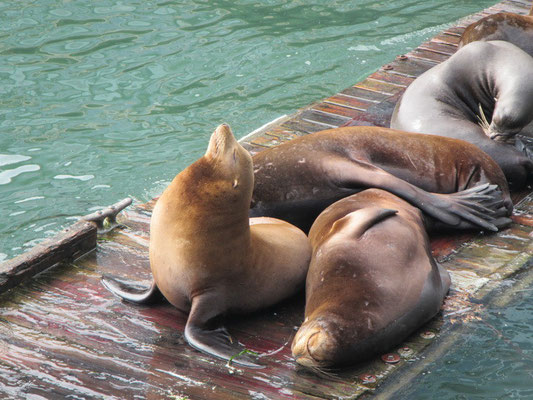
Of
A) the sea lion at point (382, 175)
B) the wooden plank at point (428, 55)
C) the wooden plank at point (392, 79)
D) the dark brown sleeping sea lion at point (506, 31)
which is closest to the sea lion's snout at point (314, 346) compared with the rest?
the sea lion at point (382, 175)

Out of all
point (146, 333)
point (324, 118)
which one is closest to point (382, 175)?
point (146, 333)

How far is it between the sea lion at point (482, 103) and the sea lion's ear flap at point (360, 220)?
5.01 ft

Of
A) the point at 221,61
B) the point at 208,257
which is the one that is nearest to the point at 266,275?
the point at 208,257

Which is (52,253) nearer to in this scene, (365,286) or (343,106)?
(365,286)

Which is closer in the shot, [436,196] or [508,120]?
[436,196]

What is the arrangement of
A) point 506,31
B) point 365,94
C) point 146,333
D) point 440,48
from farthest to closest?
point 440,48 < point 506,31 < point 365,94 < point 146,333

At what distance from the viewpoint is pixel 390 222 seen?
4.08 meters

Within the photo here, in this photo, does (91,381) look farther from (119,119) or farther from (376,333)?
(119,119)

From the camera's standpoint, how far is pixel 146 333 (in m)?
3.84

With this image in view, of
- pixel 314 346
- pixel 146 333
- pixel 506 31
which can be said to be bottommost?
pixel 146 333

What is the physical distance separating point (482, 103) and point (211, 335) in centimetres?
302

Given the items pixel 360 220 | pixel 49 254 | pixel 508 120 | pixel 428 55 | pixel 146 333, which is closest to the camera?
pixel 146 333

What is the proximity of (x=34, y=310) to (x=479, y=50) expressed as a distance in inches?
139

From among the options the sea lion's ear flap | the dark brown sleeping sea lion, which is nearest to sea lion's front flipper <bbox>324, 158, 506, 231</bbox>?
the sea lion's ear flap
